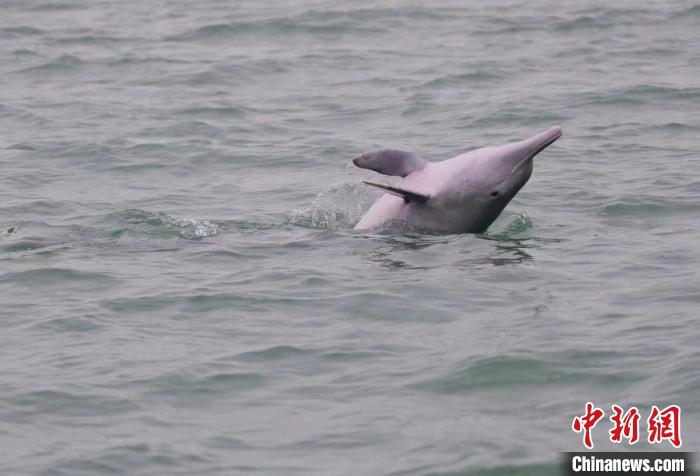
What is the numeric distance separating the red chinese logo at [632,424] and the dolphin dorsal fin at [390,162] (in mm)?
4741

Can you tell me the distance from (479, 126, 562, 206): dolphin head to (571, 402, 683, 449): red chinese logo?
4.53m

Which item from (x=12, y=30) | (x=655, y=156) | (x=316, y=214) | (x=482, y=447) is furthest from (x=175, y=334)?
(x=12, y=30)

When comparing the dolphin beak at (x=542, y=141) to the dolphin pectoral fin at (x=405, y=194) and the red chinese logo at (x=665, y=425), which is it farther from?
the red chinese logo at (x=665, y=425)

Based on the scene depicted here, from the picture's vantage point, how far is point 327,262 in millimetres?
12586

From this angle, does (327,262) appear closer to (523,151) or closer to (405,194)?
(405,194)

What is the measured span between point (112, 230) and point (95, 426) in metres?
5.52

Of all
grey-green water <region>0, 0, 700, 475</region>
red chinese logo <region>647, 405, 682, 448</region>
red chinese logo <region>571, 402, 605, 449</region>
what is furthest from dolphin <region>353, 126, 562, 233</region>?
red chinese logo <region>647, 405, 682, 448</region>

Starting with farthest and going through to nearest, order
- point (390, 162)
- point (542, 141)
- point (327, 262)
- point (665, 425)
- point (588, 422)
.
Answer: point (390, 162) < point (542, 141) < point (327, 262) < point (588, 422) < point (665, 425)

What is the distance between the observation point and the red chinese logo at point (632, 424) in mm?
8227

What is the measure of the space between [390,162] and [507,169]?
1141mm

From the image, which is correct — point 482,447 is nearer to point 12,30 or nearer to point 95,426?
point 95,426

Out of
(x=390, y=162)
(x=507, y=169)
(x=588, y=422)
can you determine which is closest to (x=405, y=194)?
(x=390, y=162)

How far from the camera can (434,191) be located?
523 inches

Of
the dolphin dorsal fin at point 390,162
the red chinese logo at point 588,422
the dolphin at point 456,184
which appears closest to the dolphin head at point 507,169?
the dolphin at point 456,184
